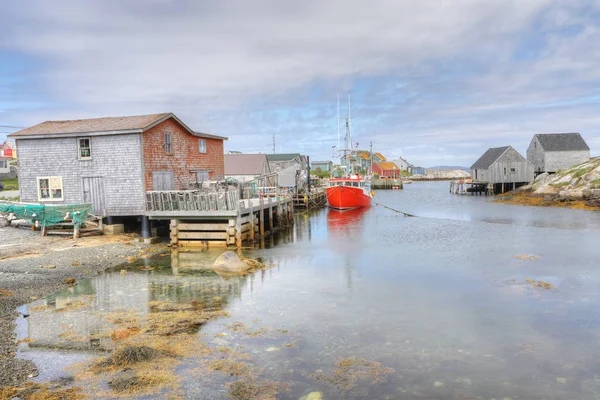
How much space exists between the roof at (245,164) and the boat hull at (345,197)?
15.3 meters

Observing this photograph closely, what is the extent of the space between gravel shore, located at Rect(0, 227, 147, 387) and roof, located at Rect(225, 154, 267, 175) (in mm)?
Answer: 39759

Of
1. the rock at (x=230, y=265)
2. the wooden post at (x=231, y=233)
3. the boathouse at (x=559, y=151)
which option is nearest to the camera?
the rock at (x=230, y=265)

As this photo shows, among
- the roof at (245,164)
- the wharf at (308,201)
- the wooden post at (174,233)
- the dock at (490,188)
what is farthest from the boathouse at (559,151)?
the wooden post at (174,233)

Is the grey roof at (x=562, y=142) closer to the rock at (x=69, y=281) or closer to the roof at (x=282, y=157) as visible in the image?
the roof at (x=282, y=157)

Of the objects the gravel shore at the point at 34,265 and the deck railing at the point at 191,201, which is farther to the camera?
the deck railing at the point at 191,201

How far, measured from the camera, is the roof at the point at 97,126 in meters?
24.2

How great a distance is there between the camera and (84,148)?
25.1 meters

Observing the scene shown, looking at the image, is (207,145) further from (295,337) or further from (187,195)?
(295,337)

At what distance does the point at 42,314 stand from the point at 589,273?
20.0m

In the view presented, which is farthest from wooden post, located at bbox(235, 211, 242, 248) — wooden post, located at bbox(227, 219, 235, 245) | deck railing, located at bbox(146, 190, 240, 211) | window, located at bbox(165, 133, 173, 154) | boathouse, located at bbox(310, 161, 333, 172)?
boathouse, located at bbox(310, 161, 333, 172)

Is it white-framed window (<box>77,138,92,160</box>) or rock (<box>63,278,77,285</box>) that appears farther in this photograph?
white-framed window (<box>77,138,92,160</box>)

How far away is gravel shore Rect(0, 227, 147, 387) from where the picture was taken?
31.5ft

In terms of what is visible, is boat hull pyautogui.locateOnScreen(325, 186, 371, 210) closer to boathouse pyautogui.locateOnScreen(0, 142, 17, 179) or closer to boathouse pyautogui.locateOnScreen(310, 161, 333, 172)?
boathouse pyautogui.locateOnScreen(0, 142, 17, 179)

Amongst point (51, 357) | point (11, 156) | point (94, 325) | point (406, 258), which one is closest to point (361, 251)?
point (406, 258)
